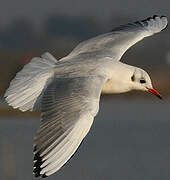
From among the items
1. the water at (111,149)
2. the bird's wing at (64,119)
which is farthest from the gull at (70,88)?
the water at (111,149)

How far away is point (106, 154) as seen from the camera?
13.2m

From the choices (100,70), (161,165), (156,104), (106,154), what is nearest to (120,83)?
(100,70)

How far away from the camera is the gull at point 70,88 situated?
25.5 feet

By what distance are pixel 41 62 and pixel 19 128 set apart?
22.8 feet

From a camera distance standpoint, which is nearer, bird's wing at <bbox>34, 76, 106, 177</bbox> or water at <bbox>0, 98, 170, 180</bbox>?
bird's wing at <bbox>34, 76, 106, 177</bbox>

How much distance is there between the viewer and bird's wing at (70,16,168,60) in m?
9.62

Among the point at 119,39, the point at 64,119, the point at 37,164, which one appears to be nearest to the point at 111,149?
the point at 119,39

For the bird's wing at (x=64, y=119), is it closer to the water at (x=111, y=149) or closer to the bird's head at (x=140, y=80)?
the bird's head at (x=140, y=80)

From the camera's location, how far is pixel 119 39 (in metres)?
9.99

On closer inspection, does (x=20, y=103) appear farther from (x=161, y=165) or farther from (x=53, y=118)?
(x=161, y=165)

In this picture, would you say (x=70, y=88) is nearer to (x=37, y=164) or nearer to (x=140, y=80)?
(x=37, y=164)

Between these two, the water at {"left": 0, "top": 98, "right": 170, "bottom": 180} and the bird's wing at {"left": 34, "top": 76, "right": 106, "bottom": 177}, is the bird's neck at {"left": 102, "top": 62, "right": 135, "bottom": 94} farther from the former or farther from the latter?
the water at {"left": 0, "top": 98, "right": 170, "bottom": 180}

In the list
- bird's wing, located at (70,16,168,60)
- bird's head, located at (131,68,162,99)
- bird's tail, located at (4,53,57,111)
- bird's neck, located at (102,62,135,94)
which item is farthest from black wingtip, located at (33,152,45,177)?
bird's wing, located at (70,16,168,60)

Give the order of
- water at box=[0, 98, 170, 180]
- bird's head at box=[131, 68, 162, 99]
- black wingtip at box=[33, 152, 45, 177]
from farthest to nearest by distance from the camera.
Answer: water at box=[0, 98, 170, 180] < bird's head at box=[131, 68, 162, 99] < black wingtip at box=[33, 152, 45, 177]
